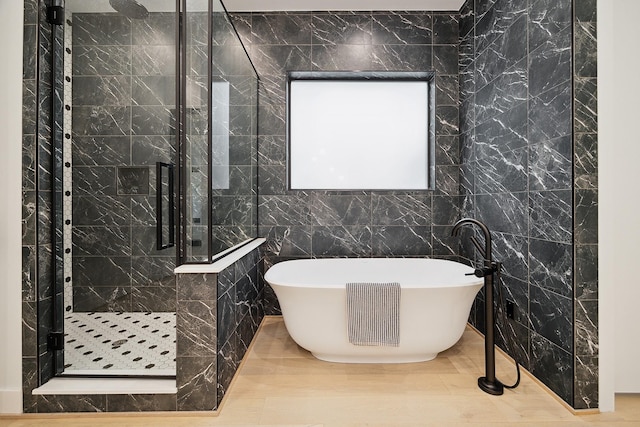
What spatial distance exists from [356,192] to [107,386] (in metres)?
2.39

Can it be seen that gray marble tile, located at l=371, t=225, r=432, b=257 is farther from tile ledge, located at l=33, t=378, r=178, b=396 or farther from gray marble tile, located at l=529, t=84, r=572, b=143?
tile ledge, located at l=33, t=378, r=178, b=396

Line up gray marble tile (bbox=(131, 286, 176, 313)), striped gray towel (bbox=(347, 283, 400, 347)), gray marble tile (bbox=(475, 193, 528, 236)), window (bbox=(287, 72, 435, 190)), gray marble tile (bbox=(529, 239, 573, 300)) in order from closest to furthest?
1. gray marble tile (bbox=(529, 239, 573, 300))
2. gray marble tile (bbox=(131, 286, 176, 313))
3. striped gray towel (bbox=(347, 283, 400, 347))
4. gray marble tile (bbox=(475, 193, 528, 236))
5. window (bbox=(287, 72, 435, 190))

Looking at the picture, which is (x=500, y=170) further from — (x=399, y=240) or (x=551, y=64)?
(x=399, y=240)

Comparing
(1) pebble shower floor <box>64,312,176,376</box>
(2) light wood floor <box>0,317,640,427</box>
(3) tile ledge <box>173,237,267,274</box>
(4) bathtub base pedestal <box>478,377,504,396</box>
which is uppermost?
(3) tile ledge <box>173,237,267,274</box>

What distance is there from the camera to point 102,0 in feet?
6.66

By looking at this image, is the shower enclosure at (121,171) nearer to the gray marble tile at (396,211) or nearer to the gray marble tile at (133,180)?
the gray marble tile at (133,180)

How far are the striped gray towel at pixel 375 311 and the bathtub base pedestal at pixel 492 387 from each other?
56 cm

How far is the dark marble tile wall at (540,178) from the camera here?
185cm

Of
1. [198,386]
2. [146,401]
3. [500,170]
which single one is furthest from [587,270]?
[146,401]

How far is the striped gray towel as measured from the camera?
2215 mm

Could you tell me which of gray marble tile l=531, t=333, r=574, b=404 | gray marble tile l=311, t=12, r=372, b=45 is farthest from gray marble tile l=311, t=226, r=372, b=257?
gray marble tile l=311, t=12, r=372, b=45

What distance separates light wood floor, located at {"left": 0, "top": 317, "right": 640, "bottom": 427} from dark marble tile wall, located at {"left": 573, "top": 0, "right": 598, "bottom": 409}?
27 centimetres

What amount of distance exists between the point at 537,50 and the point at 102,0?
2637mm

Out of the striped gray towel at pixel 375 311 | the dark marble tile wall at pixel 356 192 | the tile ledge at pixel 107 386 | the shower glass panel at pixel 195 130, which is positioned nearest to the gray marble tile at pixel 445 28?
the dark marble tile wall at pixel 356 192
